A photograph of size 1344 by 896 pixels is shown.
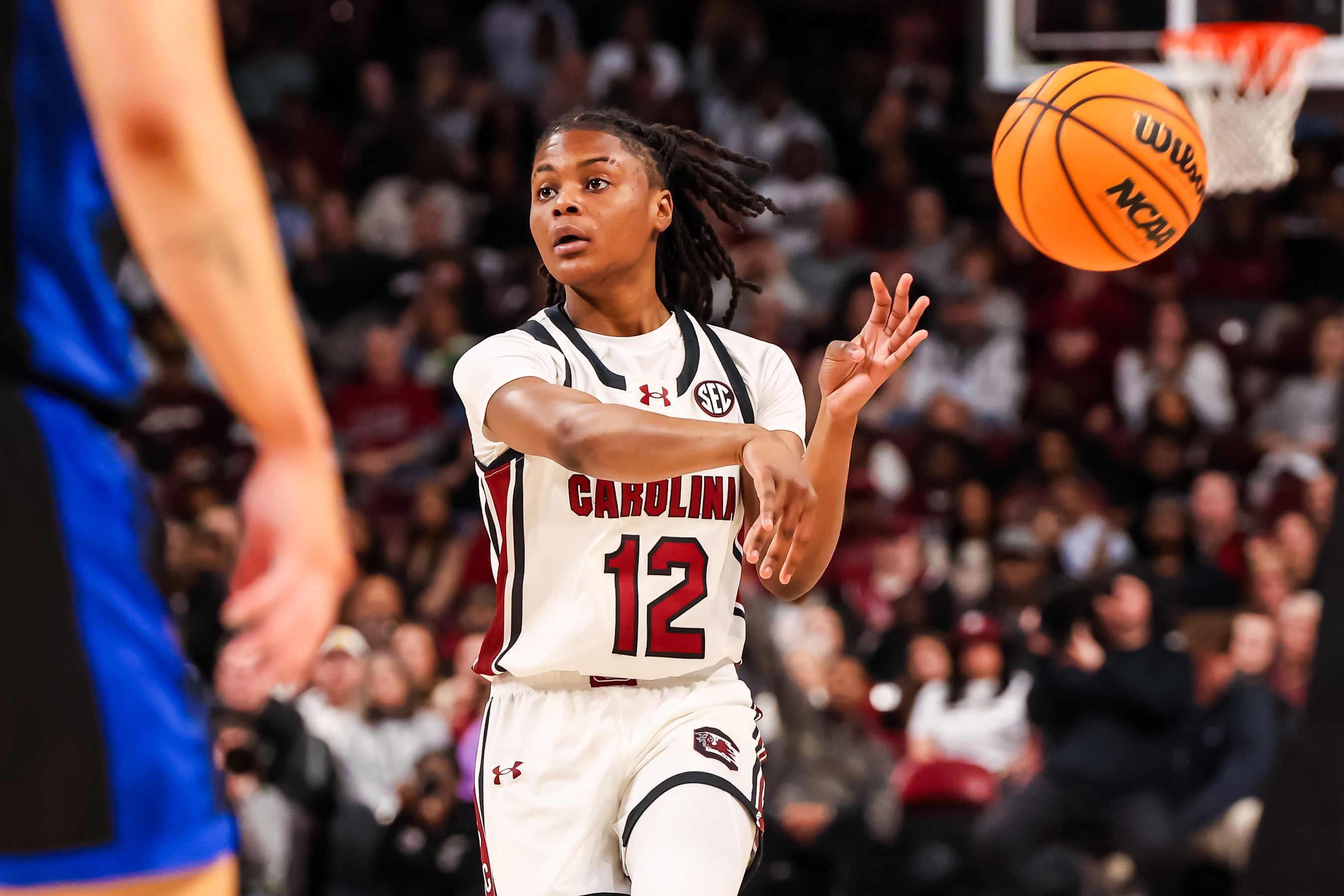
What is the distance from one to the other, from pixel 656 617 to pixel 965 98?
1020 cm

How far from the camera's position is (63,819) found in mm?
2209

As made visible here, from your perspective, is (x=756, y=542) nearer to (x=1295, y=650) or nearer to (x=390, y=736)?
→ (x=390, y=736)

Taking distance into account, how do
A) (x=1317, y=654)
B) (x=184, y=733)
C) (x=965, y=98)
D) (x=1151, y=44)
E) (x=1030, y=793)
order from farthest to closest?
(x=965, y=98)
(x=1151, y=44)
(x=1030, y=793)
(x=1317, y=654)
(x=184, y=733)

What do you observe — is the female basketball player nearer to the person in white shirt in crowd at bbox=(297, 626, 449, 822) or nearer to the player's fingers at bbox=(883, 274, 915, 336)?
the player's fingers at bbox=(883, 274, 915, 336)

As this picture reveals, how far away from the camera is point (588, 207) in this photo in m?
3.53

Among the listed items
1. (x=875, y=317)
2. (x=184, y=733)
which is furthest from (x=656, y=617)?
(x=184, y=733)

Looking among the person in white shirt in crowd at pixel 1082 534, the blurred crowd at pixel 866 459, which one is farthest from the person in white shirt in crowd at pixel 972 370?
the person in white shirt in crowd at pixel 1082 534

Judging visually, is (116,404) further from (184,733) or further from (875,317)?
(875,317)

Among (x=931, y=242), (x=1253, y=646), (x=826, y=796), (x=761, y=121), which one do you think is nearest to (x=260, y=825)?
(x=826, y=796)

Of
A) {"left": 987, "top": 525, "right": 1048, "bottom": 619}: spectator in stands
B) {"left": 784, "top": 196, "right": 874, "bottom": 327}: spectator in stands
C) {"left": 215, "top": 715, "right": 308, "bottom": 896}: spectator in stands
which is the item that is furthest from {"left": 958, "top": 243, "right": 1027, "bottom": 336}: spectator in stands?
{"left": 215, "top": 715, "right": 308, "bottom": 896}: spectator in stands

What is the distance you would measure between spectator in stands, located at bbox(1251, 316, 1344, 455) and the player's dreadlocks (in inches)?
258

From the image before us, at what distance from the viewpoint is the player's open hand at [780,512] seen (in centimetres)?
289

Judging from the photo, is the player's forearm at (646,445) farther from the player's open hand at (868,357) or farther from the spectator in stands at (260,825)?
the spectator in stands at (260,825)

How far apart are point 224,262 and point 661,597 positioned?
145 centimetres
